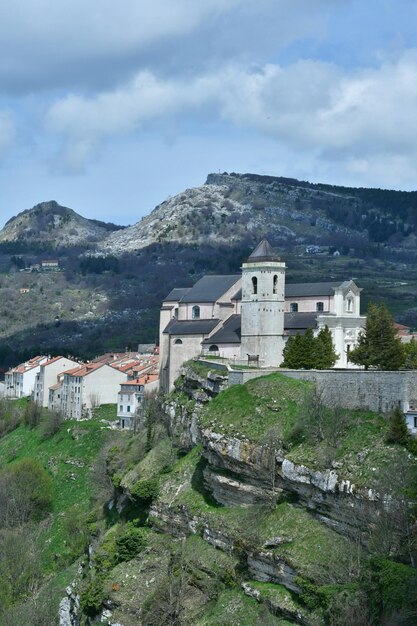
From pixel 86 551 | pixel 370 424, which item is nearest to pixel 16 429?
pixel 86 551

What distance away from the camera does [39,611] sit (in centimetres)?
5412

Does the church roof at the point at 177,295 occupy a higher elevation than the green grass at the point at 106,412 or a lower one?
higher

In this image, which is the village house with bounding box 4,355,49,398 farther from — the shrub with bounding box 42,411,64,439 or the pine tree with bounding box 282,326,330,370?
the pine tree with bounding box 282,326,330,370

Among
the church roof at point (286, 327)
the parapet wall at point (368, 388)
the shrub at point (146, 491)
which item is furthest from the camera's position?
the church roof at point (286, 327)

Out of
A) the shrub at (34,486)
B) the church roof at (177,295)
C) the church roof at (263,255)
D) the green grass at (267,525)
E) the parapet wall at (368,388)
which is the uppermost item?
the church roof at (263,255)

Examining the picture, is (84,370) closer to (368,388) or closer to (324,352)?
(324,352)

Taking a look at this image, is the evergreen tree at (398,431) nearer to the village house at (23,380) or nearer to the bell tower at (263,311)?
the bell tower at (263,311)

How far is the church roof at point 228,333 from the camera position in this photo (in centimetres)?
6825

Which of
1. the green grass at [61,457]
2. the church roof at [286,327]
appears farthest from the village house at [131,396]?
the church roof at [286,327]

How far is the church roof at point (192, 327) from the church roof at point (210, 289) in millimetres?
1830

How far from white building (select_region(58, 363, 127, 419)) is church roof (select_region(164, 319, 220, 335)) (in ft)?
65.7

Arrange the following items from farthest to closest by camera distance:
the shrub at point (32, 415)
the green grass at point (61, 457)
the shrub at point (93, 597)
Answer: the shrub at point (32, 415)
the green grass at point (61, 457)
the shrub at point (93, 597)

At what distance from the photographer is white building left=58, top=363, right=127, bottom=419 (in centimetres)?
9131

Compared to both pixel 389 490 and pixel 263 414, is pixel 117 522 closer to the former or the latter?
pixel 263 414
